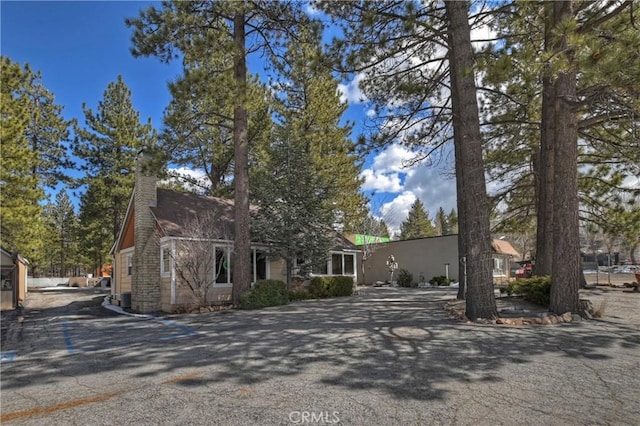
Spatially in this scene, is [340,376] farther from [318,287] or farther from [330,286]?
[330,286]

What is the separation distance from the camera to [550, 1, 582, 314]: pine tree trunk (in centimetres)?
888

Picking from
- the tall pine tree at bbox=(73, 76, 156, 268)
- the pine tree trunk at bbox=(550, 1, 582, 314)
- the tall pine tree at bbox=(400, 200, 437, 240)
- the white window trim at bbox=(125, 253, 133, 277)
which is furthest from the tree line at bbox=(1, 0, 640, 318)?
the tall pine tree at bbox=(400, 200, 437, 240)

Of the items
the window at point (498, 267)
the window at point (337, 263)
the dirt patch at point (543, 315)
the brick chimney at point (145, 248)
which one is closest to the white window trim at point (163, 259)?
the brick chimney at point (145, 248)

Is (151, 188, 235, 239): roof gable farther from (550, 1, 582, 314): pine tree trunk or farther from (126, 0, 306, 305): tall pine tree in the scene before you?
(550, 1, 582, 314): pine tree trunk

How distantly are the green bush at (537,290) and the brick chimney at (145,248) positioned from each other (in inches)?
492

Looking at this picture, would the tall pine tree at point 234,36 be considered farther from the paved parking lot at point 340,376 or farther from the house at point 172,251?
the paved parking lot at point 340,376

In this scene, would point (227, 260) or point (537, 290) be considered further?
point (227, 260)

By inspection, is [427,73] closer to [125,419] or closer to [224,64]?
[224,64]

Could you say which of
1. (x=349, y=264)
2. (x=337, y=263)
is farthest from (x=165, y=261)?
(x=349, y=264)

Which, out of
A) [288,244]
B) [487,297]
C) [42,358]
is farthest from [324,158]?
[42,358]

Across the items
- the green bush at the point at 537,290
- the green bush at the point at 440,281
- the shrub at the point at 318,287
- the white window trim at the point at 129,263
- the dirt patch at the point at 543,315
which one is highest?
the white window trim at the point at 129,263

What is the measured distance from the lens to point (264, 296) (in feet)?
46.0

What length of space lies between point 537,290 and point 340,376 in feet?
27.4

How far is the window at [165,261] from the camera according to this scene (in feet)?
47.9
